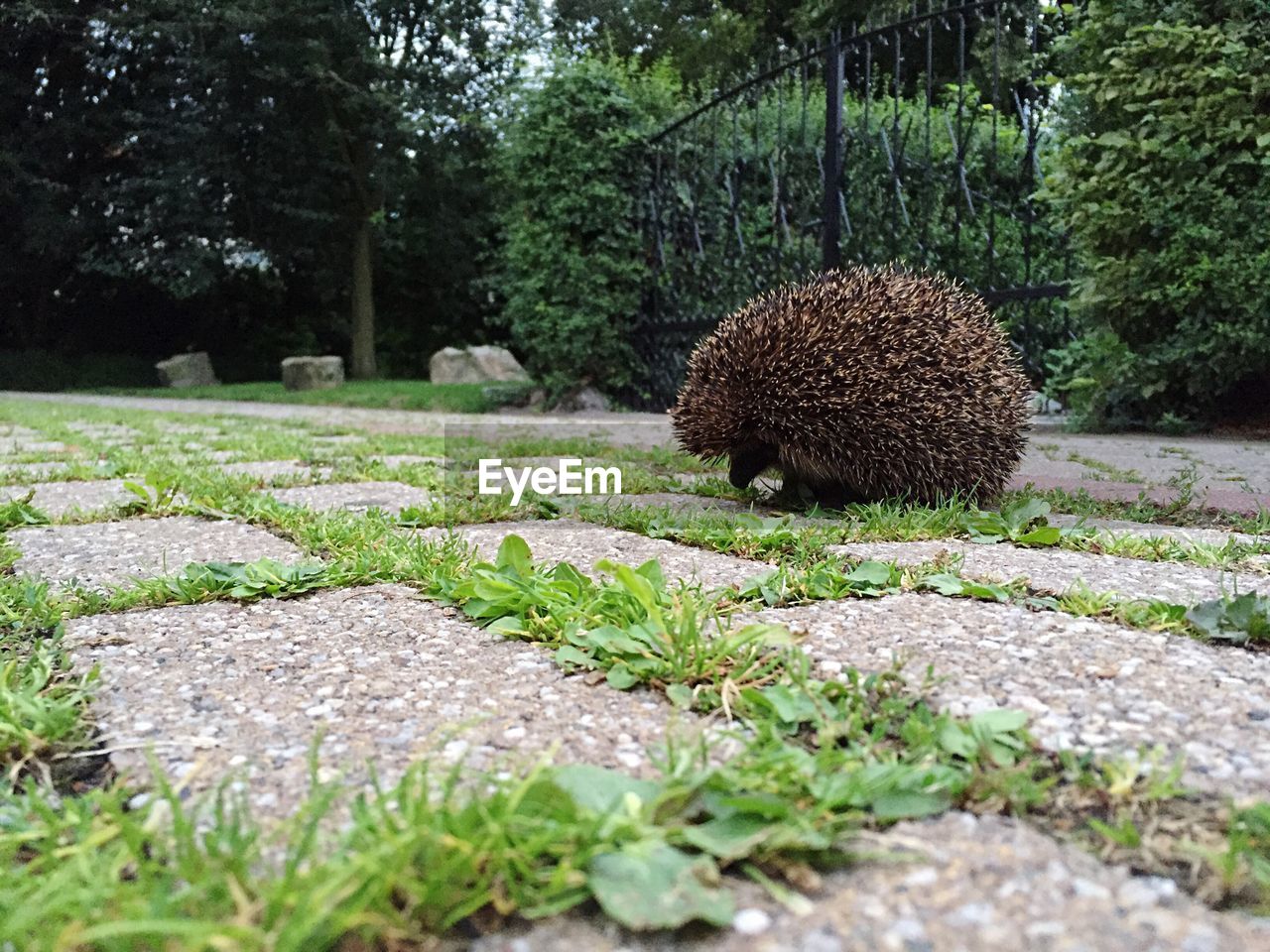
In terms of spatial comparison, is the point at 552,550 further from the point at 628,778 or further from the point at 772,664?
the point at 628,778

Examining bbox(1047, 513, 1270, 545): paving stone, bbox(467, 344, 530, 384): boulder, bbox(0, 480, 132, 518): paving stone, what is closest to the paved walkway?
bbox(1047, 513, 1270, 545): paving stone

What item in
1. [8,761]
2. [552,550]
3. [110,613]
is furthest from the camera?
[552,550]

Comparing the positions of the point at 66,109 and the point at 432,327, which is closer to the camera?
the point at 66,109

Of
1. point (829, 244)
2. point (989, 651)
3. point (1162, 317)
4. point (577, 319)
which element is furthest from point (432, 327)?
point (989, 651)

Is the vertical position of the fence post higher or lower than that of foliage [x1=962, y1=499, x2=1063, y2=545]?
higher

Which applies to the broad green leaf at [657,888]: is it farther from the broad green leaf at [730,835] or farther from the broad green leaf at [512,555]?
the broad green leaf at [512,555]

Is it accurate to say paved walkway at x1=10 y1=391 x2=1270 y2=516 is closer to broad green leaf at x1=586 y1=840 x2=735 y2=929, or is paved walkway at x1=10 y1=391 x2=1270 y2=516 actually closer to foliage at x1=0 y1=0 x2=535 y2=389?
broad green leaf at x1=586 y1=840 x2=735 y2=929
